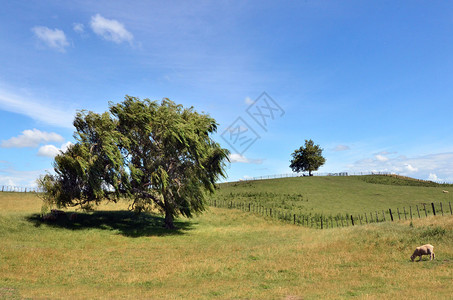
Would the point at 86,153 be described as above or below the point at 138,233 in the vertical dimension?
above

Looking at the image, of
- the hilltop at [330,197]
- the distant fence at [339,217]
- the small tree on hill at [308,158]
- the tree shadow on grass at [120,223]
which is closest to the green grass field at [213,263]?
the tree shadow on grass at [120,223]

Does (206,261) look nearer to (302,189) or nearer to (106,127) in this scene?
(106,127)

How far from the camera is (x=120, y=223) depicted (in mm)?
40906

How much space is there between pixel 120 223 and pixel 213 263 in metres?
23.4

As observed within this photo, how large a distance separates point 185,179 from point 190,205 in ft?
11.0

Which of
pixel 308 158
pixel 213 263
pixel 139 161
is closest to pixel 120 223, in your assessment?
pixel 139 161

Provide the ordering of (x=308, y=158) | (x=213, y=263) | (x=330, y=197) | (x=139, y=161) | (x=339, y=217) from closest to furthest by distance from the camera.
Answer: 1. (x=213, y=263)
2. (x=139, y=161)
3. (x=339, y=217)
4. (x=330, y=197)
5. (x=308, y=158)

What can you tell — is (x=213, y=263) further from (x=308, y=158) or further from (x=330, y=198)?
(x=308, y=158)

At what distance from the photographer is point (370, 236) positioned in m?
27.5

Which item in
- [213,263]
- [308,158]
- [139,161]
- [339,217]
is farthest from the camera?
[308,158]

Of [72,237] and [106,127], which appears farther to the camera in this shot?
[106,127]

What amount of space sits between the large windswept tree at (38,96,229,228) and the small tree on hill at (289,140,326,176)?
7674 centimetres

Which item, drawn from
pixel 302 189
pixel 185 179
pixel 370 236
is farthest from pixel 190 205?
pixel 302 189

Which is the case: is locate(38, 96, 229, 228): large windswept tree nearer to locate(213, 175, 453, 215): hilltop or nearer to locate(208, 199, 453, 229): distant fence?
locate(208, 199, 453, 229): distant fence
